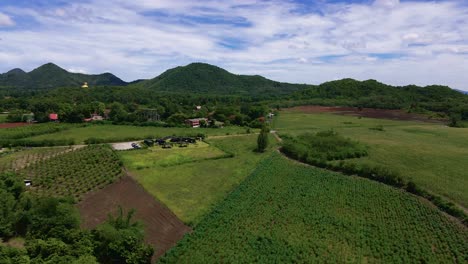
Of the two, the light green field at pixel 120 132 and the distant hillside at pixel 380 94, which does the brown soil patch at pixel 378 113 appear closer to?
the distant hillside at pixel 380 94

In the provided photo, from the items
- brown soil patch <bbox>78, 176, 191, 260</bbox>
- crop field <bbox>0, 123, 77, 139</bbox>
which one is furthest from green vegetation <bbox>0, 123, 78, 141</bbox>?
brown soil patch <bbox>78, 176, 191, 260</bbox>

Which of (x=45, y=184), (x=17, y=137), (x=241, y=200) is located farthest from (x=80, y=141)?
(x=241, y=200)

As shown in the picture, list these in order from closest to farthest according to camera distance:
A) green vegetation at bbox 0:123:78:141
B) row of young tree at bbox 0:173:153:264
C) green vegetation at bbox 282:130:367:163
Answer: row of young tree at bbox 0:173:153:264
green vegetation at bbox 282:130:367:163
green vegetation at bbox 0:123:78:141

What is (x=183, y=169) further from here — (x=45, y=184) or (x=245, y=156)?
(x=45, y=184)

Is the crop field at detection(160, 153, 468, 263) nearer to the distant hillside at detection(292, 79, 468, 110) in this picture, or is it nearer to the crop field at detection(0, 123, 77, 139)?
the crop field at detection(0, 123, 77, 139)

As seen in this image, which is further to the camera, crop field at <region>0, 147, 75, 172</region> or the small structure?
the small structure

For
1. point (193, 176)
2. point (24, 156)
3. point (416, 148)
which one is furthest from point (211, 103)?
point (193, 176)

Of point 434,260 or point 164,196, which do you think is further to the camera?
point 164,196

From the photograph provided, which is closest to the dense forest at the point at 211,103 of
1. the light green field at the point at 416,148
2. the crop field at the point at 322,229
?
the light green field at the point at 416,148
